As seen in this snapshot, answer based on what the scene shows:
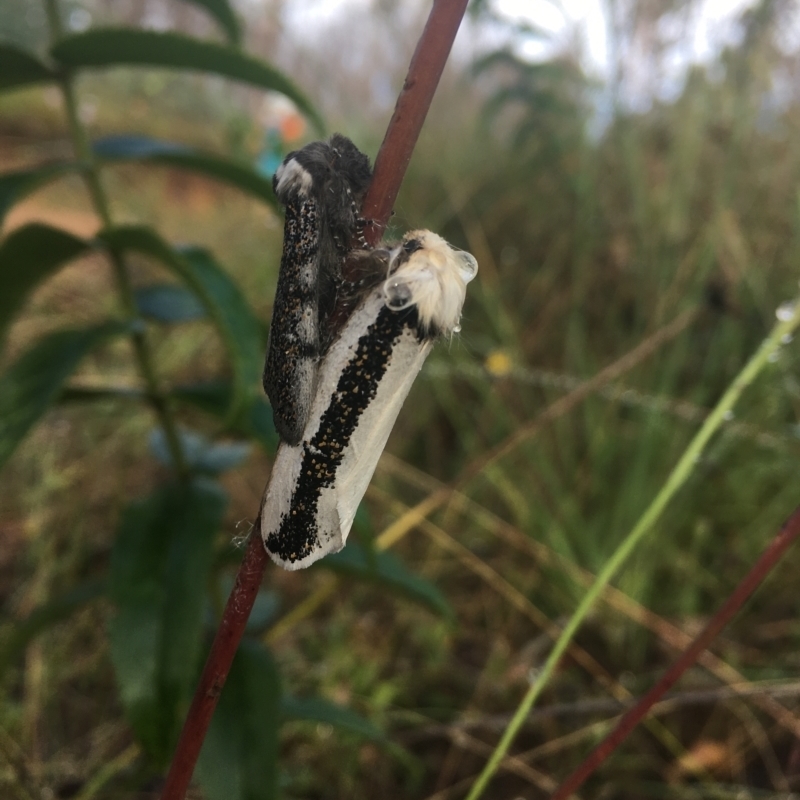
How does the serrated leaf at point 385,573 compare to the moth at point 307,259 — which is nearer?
the moth at point 307,259

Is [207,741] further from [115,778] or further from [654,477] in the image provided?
[654,477]

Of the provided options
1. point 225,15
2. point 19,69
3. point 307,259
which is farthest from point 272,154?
point 307,259

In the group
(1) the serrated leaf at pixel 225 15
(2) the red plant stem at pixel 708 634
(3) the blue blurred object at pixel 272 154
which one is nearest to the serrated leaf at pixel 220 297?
(1) the serrated leaf at pixel 225 15

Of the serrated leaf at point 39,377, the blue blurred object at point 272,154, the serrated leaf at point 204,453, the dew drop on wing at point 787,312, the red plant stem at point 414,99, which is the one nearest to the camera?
the red plant stem at point 414,99

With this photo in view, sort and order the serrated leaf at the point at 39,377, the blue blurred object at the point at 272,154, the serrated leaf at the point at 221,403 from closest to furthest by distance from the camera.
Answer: the serrated leaf at the point at 39,377 < the serrated leaf at the point at 221,403 < the blue blurred object at the point at 272,154

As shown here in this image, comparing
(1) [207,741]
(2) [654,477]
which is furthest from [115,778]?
(2) [654,477]

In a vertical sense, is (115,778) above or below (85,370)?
below

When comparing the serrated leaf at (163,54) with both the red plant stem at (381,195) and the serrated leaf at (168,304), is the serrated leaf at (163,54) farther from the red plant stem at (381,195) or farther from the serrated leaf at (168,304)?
the red plant stem at (381,195)

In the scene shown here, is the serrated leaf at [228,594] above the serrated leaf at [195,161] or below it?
below
